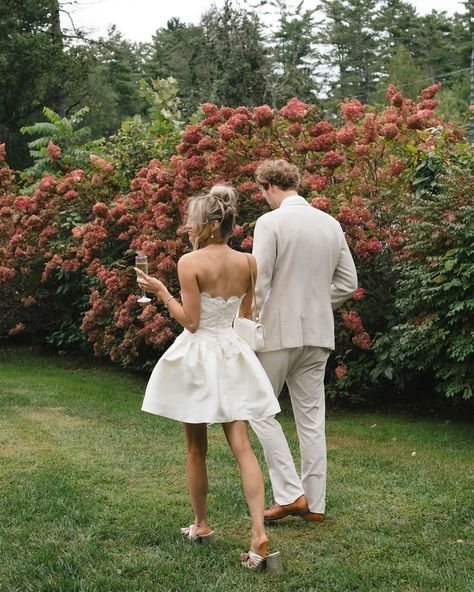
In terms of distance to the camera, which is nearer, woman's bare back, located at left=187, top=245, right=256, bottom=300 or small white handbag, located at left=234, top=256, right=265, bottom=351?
Result: woman's bare back, located at left=187, top=245, right=256, bottom=300

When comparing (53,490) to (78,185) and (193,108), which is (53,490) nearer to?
(78,185)

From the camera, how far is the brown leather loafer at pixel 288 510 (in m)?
5.13

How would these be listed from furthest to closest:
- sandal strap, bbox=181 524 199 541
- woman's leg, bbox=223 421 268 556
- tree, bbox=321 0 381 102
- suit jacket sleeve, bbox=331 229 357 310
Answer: tree, bbox=321 0 381 102, suit jacket sleeve, bbox=331 229 357 310, sandal strap, bbox=181 524 199 541, woman's leg, bbox=223 421 268 556

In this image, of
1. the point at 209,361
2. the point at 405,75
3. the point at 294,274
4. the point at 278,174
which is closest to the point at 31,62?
the point at 405,75

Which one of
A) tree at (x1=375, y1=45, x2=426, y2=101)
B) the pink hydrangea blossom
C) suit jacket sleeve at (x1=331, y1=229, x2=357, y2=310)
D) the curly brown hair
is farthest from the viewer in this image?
tree at (x1=375, y1=45, x2=426, y2=101)

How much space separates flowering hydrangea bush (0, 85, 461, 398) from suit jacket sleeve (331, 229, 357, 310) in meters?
3.02

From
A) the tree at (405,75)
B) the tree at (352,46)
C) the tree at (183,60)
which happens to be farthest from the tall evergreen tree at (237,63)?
the tree at (352,46)

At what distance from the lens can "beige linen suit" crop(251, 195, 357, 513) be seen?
5148 mm

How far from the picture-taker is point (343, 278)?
551 centimetres

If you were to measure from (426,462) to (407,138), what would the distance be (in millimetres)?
4202

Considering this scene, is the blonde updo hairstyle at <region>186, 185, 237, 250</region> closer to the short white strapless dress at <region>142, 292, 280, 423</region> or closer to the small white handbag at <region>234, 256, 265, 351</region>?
the short white strapless dress at <region>142, 292, 280, 423</region>

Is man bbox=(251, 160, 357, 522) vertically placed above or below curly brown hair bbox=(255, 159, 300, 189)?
below

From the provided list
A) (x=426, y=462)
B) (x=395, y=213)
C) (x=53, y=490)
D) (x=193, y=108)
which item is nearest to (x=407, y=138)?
(x=395, y=213)

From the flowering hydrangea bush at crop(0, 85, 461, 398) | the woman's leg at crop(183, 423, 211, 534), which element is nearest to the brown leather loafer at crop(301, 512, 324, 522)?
the woman's leg at crop(183, 423, 211, 534)
